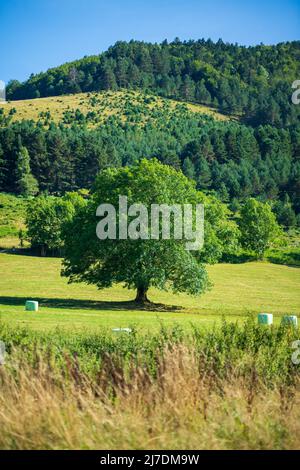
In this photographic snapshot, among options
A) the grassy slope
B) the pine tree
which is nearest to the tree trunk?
the grassy slope

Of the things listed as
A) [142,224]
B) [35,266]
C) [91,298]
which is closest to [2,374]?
[142,224]

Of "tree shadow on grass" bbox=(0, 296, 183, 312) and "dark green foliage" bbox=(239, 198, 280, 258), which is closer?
"tree shadow on grass" bbox=(0, 296, 183, 312)

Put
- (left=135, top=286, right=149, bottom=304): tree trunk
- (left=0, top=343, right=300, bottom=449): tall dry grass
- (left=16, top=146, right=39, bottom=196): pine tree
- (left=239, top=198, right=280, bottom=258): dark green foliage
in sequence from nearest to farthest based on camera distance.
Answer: (left=0, top=343, right=300, bottom=449): tall dry grass
(left=135, top=286, right=149, bottom=304): tree trunk
(left=239, top=198, right=280, bottom=258): dark green foliage
(left=16, top=146, right=39, bottom=196): pine tree

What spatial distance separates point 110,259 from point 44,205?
59.6 m

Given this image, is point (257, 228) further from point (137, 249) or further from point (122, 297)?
point (137, 249)

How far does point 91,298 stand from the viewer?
5775 cm

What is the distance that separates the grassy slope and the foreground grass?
11675 millimetres

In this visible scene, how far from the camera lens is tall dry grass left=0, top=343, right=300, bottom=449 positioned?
40.8 feet

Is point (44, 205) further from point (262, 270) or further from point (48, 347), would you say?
point (48, 347)

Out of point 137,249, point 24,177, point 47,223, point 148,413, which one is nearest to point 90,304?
point 137,249

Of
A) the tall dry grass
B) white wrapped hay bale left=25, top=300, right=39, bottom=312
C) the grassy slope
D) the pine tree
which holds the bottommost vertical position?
the grassy slope

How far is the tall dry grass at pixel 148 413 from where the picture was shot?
1245 cm

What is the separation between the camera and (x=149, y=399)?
45.5ft

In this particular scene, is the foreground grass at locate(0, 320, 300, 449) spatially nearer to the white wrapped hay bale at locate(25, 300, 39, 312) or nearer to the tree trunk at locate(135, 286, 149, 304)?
the white wrapped hay bale at locate(25, 300, 39, 312)
